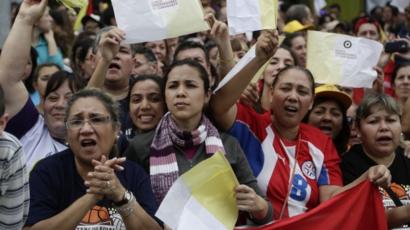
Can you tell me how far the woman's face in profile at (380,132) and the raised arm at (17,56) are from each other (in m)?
2.05

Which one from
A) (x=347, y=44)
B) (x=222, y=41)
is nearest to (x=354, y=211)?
(x=222, y=41)

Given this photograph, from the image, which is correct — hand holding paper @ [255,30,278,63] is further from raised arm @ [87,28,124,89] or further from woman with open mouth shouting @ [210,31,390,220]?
raised arm @ [87,28,124,89]

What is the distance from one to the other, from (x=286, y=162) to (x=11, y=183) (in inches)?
68.9


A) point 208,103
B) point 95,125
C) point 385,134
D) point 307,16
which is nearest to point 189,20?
point 208,103

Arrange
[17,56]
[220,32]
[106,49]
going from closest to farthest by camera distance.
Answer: [17,56] < [106,49] < [220,32]

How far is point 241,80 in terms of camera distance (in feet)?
17.5

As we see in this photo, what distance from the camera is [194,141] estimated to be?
5188 mm

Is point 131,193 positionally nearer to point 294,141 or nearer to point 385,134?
point 294,141

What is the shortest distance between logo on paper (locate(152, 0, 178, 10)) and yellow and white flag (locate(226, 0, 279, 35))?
38 centimetres

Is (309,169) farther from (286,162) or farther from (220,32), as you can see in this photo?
(220,32)

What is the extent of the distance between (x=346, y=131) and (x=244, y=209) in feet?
5.77

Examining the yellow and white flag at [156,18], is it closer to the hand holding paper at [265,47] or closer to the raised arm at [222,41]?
the raised arm at [222,41]

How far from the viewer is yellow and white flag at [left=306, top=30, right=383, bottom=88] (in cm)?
668

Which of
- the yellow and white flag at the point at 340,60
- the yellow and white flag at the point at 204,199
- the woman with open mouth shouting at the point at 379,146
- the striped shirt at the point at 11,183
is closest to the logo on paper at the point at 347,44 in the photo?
the yellow and white flag at the point at 340,60
